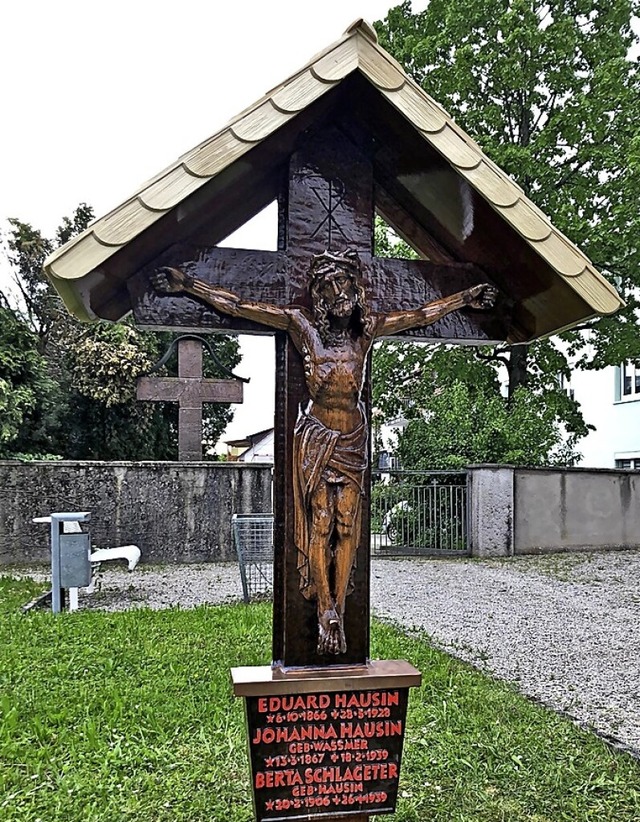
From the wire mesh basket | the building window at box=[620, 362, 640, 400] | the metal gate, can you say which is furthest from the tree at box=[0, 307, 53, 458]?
the building window at box=[620, 362, 640, 400]

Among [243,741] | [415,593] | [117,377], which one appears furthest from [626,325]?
[243,741]

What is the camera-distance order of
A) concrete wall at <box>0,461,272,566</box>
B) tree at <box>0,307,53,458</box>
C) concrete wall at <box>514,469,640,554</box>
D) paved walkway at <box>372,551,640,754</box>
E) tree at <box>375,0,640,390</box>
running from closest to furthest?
paved walkway at <box>372,551,640,754</box>, concrete wall at <box>0,461,272,566</box>, concrete wall at <box>514,469,640,554</box>, tree at <box>0,307,53,458</box>, tree at <box>375,0,640,390</box>

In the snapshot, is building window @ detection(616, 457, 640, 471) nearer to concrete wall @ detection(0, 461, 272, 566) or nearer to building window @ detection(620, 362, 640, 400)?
building window @ detection(620, 362, 640, 400)

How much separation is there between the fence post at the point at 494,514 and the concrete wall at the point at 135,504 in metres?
4.06

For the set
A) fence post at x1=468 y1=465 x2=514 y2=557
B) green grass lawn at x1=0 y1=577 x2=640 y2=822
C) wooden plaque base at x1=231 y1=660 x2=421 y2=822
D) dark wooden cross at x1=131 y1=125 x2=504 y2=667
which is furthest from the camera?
fence post at x1=468 y1=465 x2=514 y2=557

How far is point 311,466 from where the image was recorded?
8.29ft

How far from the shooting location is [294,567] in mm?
2545

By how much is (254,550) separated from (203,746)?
473cm

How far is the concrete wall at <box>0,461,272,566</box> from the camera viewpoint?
459 inches

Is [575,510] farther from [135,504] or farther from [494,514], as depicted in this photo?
[135,504]

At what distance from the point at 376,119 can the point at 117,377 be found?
15.7m

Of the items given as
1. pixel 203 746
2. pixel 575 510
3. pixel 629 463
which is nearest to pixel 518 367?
pixel 575 510

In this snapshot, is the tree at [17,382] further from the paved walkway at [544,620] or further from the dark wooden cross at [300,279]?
the dark wooden cross at [300,279]

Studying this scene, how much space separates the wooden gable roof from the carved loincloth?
848 mm
